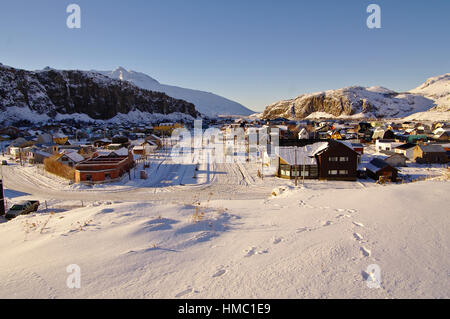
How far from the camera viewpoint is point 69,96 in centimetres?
11569

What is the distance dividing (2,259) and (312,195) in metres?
10.9

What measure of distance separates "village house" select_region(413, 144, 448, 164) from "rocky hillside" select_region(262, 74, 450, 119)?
401 feet

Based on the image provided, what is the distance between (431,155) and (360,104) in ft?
434

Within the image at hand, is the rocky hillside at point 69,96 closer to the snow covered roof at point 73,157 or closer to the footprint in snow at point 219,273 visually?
the snow covered roof at point 73,157

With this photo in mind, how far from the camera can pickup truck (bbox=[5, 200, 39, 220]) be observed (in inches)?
642

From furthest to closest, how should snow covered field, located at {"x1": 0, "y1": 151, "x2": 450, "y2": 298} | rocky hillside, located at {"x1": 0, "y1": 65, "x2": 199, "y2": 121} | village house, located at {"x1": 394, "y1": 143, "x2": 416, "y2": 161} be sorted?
1. rocky hillside, located at {"x1": 0, "y1": 65, "x2": 199, "y2": 121}
2. village house, located at {"x1": 394, "y1": 143, "x2": 416, "y2": 161}
3. snow covered field, located at {"x1": 0, "y1": 151, "x2": 450, "y2": 298}

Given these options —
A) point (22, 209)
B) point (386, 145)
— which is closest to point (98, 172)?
point (22, 209)

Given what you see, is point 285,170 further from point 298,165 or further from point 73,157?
point 73,157

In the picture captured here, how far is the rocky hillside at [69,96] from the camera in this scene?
9812 centimetres

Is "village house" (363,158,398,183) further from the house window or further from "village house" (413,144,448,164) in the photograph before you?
"village house" (413,144,448,164)

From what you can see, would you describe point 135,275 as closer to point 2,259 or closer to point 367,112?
point 2,259

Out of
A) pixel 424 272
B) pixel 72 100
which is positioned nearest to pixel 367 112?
pixel 72 100

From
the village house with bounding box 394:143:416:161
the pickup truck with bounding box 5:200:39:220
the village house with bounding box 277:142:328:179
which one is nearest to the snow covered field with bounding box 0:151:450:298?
the pickup truck with bounding box 5:200:39:220

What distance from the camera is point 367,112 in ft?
474
